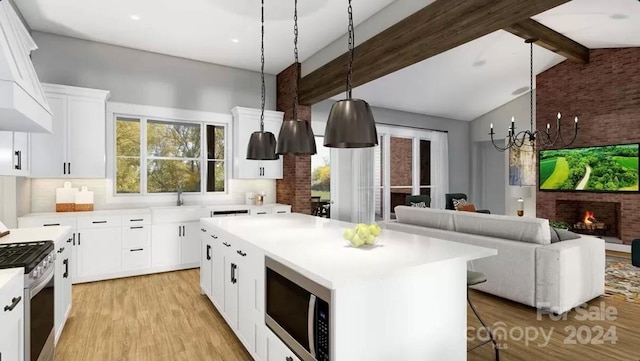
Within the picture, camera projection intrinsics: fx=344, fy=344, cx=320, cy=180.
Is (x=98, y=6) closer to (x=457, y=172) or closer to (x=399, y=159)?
(x=399, y=159)

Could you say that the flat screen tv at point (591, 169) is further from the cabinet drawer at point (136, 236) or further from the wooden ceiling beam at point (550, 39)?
the cabinet drawer at point (136, 236)

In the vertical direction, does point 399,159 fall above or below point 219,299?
above

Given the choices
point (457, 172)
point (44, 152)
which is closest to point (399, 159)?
point (457, 172)

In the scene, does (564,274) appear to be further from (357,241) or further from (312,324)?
(312,324)

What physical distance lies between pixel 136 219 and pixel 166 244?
21.3 inches

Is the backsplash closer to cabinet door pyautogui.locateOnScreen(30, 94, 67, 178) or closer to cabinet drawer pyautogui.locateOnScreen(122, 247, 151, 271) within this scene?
cabinet door pyautogui.locateOnScreen(30, 94, 67, 178)

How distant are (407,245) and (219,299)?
1.90 metres

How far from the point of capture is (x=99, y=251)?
14.6 feet

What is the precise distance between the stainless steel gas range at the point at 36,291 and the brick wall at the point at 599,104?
8.17 meters

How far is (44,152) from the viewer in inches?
170

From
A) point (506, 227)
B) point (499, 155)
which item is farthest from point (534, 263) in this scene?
point (499, 155)

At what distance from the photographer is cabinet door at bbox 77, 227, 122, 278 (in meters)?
A: 4.34

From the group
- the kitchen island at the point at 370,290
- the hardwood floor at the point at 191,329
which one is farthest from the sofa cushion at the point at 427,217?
the kitchen island at the point at 370,290

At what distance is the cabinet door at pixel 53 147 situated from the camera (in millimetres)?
4270
